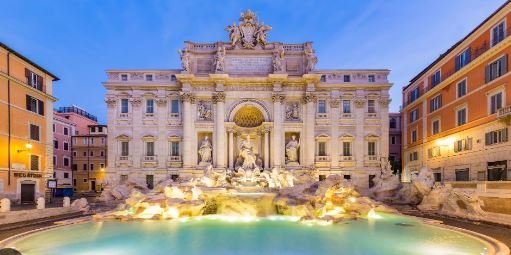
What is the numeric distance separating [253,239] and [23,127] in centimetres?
2523

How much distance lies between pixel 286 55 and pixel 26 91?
83.4 ft

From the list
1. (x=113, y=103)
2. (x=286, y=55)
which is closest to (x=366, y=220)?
(x=286, y=55)

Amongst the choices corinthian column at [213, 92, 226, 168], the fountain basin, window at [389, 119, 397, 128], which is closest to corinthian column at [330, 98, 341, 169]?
corinthian column at [213, 92, 226, 168]

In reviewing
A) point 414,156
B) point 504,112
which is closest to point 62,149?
point 414,156

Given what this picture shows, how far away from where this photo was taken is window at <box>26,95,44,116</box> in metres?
28.9

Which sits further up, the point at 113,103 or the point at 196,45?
the point at 196,45

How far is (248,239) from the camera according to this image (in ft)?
44.3

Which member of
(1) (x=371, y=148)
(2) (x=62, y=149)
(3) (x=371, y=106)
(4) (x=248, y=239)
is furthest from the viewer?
(2) (x=62, y=149)

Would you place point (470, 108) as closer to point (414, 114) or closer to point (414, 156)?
point (414, 114)

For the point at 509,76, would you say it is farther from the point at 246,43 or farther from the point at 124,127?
the point at 124,127

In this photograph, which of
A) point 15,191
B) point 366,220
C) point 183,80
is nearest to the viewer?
point 366,220

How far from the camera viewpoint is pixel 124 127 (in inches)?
1430

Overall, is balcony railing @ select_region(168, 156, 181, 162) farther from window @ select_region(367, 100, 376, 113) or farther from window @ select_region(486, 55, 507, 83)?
window @ select_region(486, 55, 507, 83)

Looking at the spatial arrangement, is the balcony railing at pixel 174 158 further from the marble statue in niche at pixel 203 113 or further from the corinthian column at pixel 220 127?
the marble statue in niche at pixel 203 113
